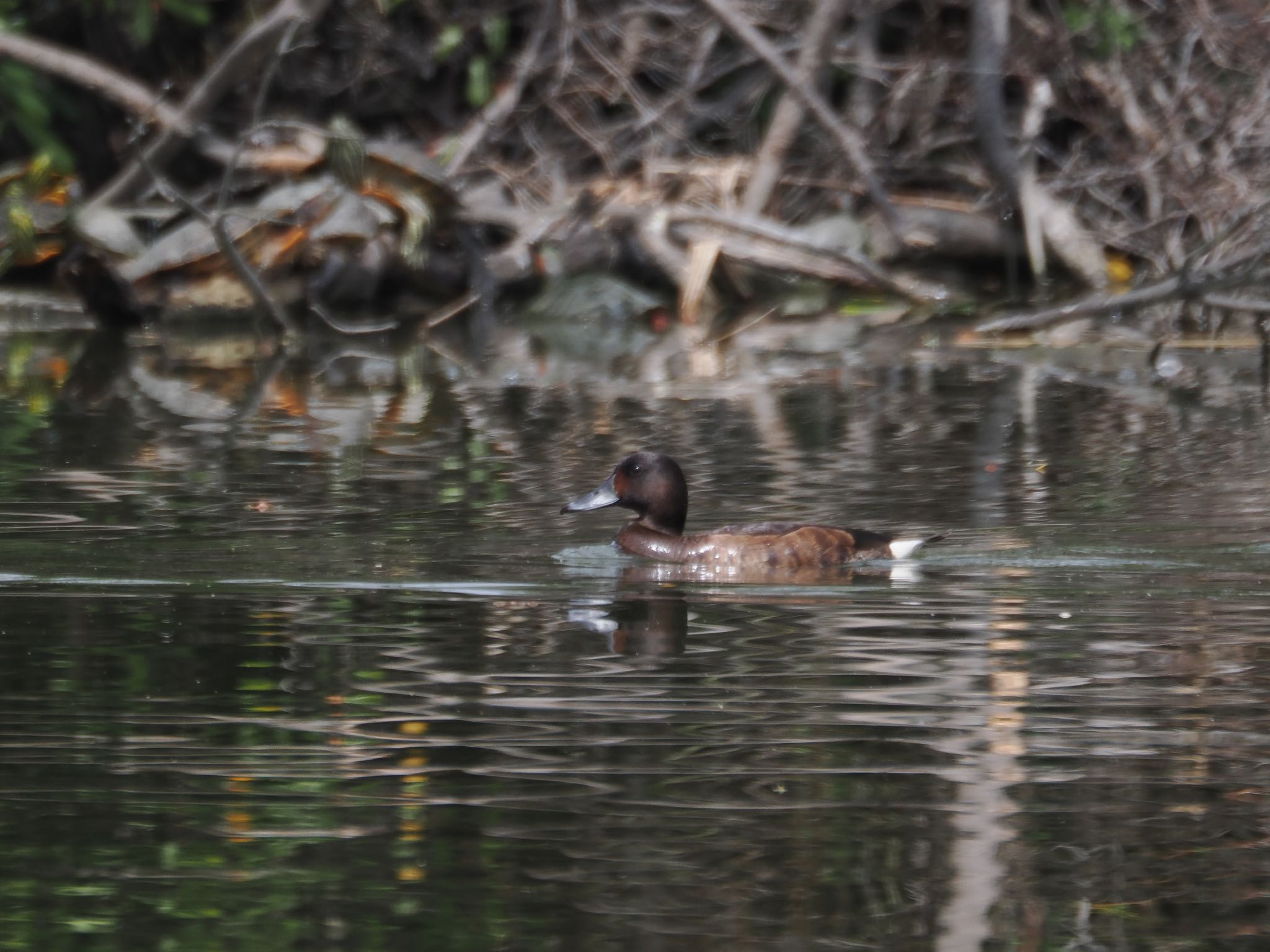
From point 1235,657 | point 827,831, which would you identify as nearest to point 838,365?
point 1235,657

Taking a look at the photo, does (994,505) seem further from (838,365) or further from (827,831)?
(838,365)

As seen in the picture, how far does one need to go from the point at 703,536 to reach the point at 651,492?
40cm

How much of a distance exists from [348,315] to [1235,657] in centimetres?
1630

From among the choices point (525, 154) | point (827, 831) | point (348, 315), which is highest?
point (525, 154)

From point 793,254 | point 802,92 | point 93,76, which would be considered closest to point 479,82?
point 93,76

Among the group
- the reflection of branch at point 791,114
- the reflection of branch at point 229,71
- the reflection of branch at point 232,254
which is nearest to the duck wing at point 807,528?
the reflection of branch at point 232,254

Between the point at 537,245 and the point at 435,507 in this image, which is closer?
the point at 435,507

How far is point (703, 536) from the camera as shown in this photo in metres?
8.72

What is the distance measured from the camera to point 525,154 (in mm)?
24906

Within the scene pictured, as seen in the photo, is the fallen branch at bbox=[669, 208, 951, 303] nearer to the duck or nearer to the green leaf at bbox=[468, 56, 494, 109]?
the green leaf at bbox=[468, 56, 494, 109]

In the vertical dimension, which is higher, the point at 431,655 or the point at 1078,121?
the point at 1078,121

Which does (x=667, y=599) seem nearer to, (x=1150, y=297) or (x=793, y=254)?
(x=1150, y=297)

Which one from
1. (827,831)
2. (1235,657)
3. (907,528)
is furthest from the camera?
(907,528)

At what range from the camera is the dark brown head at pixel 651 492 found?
8984mm
